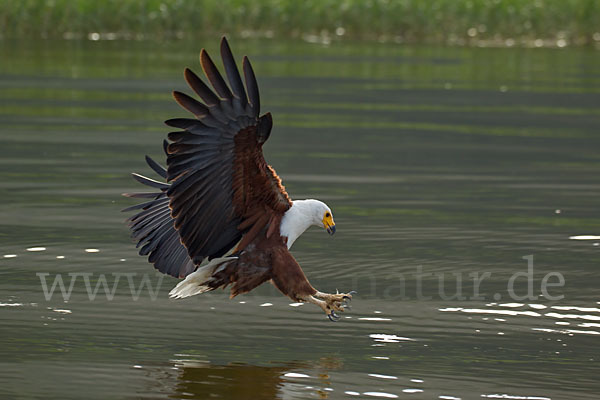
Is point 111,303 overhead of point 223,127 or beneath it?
beneath

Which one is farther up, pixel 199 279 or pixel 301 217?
pixel 301 217

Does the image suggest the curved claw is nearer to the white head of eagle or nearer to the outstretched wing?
the white head of eagle

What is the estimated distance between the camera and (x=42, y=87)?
1883 cm

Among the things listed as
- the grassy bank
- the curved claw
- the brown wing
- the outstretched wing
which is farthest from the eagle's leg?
the grassy bank

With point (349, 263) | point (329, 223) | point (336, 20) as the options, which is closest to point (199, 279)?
point (329, 223)

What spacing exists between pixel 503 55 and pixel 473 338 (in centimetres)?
2090

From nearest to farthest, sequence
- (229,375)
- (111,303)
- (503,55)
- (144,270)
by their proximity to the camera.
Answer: (229,375) → (111,303) → (144,270) → (503,55)

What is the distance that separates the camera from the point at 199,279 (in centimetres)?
655

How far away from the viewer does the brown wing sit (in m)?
5.93

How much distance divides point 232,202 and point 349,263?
1758 millimetres

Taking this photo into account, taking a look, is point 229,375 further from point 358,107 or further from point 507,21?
point 507,21

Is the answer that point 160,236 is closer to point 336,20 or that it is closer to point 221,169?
point 221,169

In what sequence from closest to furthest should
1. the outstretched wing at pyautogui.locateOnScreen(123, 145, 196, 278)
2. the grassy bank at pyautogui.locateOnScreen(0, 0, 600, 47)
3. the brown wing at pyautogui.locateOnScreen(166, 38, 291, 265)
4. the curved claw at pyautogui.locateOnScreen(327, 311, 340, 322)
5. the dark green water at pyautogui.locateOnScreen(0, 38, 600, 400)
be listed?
the dark green water at pyautogui.locateOnScreen(0, 38, 600, 400)
the brown wing at pyautogui.locateOnScreen(166, 38, 291, 265)
the curved claw at pyautogui.locateOnScreen(327, 311, 340, 322)
the outstretched wing at pyautogui.locateOnScreen(123, 145, 196, 278)
the grassy bank at pyautogui.locateOnScreen(0, 0, 600, 47)

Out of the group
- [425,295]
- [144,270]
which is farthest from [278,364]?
[144,270]
